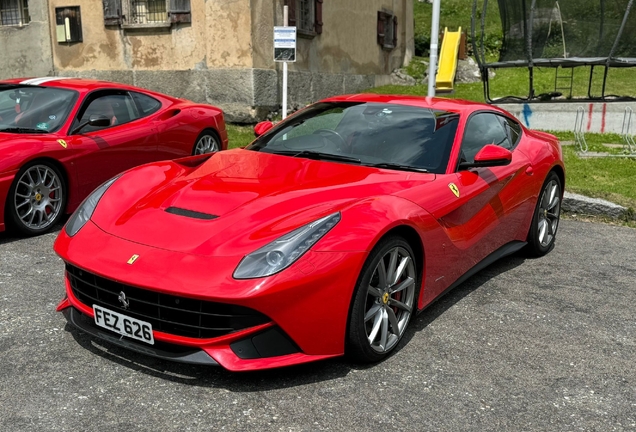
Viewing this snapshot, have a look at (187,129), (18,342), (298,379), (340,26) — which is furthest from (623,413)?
(340,26)

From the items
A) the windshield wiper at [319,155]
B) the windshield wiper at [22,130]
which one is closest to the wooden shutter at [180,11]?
the windshield wiper at [22,130]

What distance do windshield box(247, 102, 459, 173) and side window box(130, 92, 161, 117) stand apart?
266 cm

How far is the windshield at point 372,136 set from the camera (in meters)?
4.12

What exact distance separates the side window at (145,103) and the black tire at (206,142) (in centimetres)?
65

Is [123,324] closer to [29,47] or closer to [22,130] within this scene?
[22,130]

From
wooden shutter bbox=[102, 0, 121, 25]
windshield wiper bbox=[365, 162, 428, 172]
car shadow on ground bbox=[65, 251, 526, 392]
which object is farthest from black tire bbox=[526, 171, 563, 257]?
wooden shutter bbox=[102, 0, 121, 25]

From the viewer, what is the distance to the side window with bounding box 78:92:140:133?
20.7ft

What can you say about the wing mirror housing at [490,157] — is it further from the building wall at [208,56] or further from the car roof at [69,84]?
the building wall at [208,56]

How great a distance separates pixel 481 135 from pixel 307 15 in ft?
36.0

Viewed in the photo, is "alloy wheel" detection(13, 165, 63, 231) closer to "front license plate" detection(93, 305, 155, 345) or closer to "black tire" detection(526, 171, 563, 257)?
"front license plate" detection(93, 305, 155, 345)

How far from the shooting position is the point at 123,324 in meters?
3.02

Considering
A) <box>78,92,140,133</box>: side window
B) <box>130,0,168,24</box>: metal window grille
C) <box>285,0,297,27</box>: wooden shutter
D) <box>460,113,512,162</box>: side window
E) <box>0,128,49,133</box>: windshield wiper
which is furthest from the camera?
<box>285,0,297,27</box>: wooden shutter

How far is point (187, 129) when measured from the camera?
737 cm

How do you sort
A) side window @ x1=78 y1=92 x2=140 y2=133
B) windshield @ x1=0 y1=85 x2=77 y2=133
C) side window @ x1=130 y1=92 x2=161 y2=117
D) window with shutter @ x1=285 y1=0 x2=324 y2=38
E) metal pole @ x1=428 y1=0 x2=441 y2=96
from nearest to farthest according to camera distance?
windshield @ x1=0 y1=85 x2=77 y2=133
side window @ x1=78 y1=92 x2=140 y2=133
side window @ x1=130 y1=92 x2=161 y2=117
metal pole @ x1=428 y1=0 x2=441 y2=96
window with shutter @ x1=285 y1=0 x2=324 y2=38
